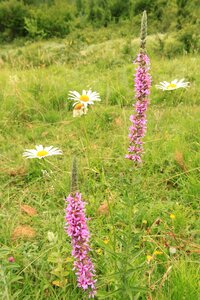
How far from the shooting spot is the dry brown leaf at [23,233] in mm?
2410

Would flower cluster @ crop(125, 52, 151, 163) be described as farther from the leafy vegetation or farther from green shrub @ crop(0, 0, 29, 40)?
green shrub @ crop(0, 0, 29, 40)

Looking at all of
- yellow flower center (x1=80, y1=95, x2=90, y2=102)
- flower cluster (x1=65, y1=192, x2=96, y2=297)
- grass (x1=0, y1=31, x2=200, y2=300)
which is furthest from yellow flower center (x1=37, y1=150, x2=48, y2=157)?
flower cluster (x1=65, y1=192, x2=96, y2=297)

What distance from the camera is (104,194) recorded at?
2859 mm

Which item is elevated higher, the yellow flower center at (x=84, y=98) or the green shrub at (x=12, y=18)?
the green shrub at (x=12, y=18)

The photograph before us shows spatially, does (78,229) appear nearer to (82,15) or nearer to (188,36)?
(188,36)

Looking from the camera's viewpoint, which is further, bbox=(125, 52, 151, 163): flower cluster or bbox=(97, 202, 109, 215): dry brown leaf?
bbox=(97, 202, 109, 215): dry brown leaf

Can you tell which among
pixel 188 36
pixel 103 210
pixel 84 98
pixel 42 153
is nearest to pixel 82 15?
pixel 188 36

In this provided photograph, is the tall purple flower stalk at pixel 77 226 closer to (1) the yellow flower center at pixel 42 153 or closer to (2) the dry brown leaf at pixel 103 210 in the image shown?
(2) the dry brown leaf at pixel 103 210

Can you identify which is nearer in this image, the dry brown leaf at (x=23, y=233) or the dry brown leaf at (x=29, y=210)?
the dry brown leaf at (x=23, y=233)

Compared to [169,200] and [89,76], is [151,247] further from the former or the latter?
[89,76]

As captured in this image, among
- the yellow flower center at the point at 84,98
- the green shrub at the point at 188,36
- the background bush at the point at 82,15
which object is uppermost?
the background bush at the point at 82,15

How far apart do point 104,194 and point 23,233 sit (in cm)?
76

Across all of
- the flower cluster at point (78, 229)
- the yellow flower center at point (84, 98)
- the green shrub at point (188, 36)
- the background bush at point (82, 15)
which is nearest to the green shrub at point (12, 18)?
the background bush at point (82, 15)

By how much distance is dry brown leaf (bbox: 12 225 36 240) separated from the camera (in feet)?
7.91
